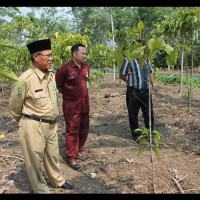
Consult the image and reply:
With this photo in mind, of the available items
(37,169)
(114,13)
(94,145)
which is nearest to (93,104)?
(94,145)

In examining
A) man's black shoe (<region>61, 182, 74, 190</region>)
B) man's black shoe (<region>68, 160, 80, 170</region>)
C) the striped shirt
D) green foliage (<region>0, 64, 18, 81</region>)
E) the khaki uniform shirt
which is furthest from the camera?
the striped shirt

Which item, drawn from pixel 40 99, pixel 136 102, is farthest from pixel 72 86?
pixel 136 102

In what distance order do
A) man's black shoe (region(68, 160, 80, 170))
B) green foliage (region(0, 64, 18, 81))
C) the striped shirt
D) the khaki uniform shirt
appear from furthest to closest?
1. the striped shirt
2. man's black shoe (region(68, 160, 80, 170))
3. the khaki uniform shirt
4. green foliage (region(0, 64, 18, 81))

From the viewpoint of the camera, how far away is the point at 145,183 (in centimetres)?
301

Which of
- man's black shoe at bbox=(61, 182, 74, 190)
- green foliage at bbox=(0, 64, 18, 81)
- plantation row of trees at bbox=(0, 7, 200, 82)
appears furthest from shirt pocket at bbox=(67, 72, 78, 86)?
green foliage at bbox=(0, 64, 18, 81)

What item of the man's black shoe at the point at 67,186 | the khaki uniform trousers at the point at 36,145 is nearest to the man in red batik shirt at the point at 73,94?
the man's black shoe at the point at 67,186

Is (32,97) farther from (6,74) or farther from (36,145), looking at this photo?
(6,74)

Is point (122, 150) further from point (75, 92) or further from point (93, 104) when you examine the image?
point (93, 104)

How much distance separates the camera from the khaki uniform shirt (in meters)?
2.46

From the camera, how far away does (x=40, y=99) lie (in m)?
2.53

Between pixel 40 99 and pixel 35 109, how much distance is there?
0.13 m

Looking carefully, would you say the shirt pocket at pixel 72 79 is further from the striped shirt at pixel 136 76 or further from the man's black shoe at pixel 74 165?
the man's black shoe at pixel 74 165

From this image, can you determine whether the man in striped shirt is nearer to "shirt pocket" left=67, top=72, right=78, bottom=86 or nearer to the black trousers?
the black trousers

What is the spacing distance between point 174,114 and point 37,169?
200 inches
